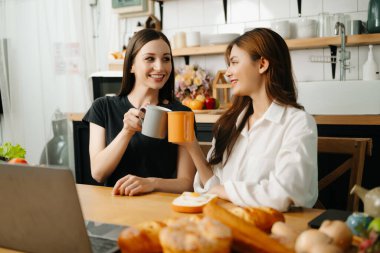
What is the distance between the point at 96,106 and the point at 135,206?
0.71 meters

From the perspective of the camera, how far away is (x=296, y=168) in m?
1.26

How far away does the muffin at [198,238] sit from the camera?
670 mm

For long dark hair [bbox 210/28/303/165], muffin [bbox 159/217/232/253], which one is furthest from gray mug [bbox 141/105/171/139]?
muffin [bbox 159/217/232/253]

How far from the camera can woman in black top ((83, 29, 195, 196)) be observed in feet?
5.54

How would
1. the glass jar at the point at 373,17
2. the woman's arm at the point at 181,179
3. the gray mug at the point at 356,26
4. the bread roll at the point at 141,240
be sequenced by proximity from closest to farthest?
the bread roll at the point at 141,240 < the woman's arm at the point at 181,179 < the glass jar at the point at 373,17 < the gray mug at the point at 356,26

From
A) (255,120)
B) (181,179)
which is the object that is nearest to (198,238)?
Answer: (181,179)

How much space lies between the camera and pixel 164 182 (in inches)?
57.4

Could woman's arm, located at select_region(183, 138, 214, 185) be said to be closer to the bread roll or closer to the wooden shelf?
the bread roll

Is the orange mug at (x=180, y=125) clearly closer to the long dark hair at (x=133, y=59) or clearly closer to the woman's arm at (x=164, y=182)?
the woman's arm at (x=164, y=182)

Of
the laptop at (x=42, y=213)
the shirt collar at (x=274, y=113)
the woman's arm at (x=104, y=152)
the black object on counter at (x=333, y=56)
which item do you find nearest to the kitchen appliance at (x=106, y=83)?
the black object on counter at (x=333, y=56)


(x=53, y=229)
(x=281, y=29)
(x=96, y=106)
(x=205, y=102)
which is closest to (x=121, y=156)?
(x=96, y=106)

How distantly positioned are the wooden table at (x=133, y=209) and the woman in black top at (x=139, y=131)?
0.30 metres

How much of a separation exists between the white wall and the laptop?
2.70 metres

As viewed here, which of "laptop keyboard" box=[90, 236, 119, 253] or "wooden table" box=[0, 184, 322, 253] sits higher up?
"laptop keyboard" box=[90, 236, 119, 253]
